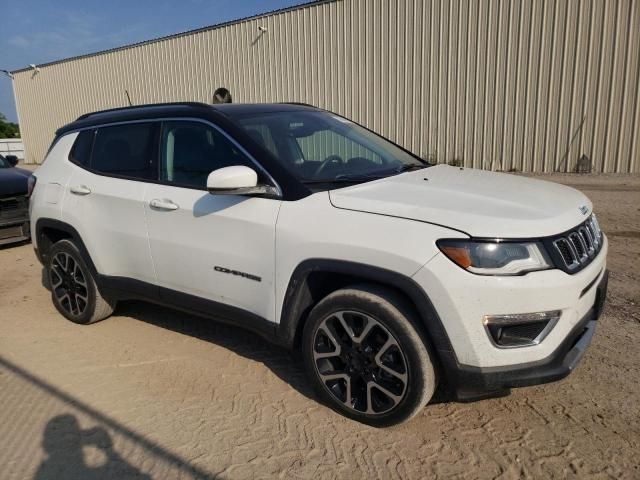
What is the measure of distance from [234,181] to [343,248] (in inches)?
28.6

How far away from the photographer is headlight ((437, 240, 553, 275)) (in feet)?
7.93

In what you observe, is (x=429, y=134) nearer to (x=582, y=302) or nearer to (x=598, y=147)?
(x=598, y=147)

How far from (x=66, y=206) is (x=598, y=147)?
10.2 metres

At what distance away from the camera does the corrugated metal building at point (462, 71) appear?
34.2 feet

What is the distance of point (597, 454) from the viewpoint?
2543 mm

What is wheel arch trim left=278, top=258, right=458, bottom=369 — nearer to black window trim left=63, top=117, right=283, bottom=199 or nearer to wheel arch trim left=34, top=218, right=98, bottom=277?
black window trim left=63, top=117, right=283, bottom=199

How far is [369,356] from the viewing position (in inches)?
110

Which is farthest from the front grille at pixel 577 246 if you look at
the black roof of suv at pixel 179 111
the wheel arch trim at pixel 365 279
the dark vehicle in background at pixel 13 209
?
the dark vehicle in background at pixel 13 209

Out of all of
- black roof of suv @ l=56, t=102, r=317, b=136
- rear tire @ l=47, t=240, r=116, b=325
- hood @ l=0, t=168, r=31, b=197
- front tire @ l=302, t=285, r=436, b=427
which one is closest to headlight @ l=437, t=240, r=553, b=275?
front tire @ l=302, t=285, r=436, b=427

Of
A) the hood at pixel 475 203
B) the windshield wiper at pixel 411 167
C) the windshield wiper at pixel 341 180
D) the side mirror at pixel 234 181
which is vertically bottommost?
the hood at pixel 475 203

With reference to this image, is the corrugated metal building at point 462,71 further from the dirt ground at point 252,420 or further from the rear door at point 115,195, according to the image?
the rear door at point 115,195

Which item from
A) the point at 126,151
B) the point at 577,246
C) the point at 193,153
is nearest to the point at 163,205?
the point at 193,153

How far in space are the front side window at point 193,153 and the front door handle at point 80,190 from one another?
2.75 feet

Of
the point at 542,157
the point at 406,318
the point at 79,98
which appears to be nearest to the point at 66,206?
the point at 406,318
